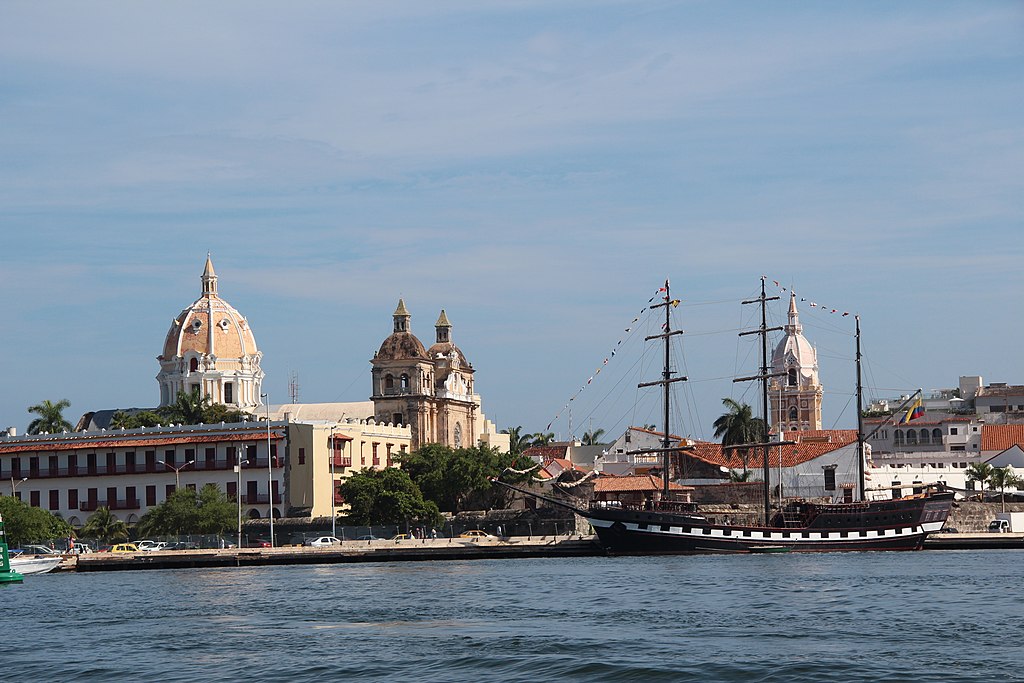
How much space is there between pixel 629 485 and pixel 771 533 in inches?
628

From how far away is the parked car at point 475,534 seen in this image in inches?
3565

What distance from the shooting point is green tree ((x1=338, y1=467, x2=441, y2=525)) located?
9075 centimetres

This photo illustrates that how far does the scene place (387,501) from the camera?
90.9 meters

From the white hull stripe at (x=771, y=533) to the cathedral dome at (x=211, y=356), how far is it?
227 ft

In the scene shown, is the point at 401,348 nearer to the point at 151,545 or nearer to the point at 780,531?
the point at 151,545

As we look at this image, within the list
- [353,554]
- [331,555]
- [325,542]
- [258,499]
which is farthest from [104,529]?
[353,554]

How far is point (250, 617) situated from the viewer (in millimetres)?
44125

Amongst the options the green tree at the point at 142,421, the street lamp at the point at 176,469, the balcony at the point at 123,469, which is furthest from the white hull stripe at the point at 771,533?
the green tree at the point at 142,421

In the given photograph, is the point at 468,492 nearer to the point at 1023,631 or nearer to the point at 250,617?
the point at 250,617

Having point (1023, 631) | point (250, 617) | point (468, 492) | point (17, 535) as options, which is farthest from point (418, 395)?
point (1023, 631)

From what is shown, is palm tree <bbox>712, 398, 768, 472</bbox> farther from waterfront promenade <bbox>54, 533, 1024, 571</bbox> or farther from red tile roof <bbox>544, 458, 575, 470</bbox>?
waterfront promenade <bbox>54, 533, 1024, 571</bbox>

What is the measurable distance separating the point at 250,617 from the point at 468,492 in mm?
56151

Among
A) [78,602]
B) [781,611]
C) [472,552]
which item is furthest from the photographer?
[472,552]

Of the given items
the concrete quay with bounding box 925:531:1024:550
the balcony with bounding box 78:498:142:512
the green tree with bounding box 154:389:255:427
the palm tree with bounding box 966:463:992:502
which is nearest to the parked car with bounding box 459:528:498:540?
the balcony with bounding box 78:498:142:512
